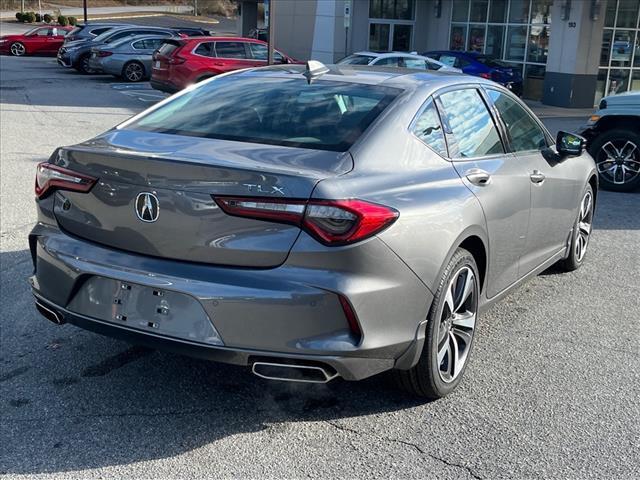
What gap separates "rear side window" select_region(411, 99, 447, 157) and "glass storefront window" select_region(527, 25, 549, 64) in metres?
20.8

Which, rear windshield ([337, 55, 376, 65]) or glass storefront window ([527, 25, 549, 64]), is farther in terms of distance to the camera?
glass storefront window ([527, 25, 549, 64])

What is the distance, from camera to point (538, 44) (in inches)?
947

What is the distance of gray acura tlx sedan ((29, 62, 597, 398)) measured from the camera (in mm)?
3230

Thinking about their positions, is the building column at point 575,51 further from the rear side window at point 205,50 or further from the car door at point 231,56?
the rear side window at point 205,50

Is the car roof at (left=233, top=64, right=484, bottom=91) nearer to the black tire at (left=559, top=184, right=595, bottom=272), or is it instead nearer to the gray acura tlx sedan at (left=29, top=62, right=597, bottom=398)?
the gray acura tlx sedan at (left=29, top=62, right=597, bottom=398)

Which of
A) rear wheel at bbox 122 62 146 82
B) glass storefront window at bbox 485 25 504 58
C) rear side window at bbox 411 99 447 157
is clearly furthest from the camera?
rear wheel at bbox 122 62 146 82

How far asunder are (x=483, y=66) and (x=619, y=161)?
40.8 feet

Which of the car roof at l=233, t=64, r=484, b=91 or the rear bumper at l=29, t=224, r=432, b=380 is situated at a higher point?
the car roof at l=233, t=64, r=484, b=91

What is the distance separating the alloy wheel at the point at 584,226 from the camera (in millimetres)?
6252

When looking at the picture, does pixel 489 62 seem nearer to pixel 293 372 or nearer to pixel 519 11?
pixel 519 11

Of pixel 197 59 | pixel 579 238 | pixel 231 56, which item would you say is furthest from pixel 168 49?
pixel 579 238

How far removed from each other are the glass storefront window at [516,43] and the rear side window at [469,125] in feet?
70.0

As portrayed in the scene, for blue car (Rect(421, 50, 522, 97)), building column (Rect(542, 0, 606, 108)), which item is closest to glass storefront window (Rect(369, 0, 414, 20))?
blue car (Rect(421, 50, 522, 97))

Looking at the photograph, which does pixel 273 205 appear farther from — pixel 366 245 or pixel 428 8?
pixel 428 8
